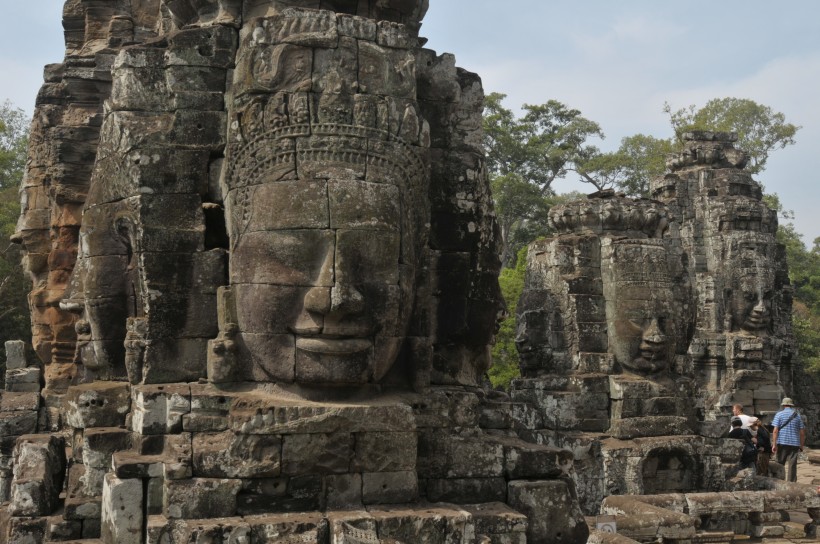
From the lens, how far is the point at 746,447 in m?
13.4

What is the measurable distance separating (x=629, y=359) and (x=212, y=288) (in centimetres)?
732

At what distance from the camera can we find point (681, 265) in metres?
12.9

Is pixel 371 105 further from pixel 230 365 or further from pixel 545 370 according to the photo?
pixel 545 370

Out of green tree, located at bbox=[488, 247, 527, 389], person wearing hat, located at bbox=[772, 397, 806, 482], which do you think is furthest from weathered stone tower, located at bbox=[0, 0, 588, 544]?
green tree, located at bbox=[488, 247, 527, 389]

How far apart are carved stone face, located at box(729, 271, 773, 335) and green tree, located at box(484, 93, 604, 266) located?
49.1ft

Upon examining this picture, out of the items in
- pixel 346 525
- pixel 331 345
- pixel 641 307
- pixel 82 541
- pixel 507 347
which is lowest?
pixel 82 541

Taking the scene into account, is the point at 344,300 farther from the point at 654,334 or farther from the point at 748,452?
the point at 748,452

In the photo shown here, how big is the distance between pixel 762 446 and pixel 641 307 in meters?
3.45

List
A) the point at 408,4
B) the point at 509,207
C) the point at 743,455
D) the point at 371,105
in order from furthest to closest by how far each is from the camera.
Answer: the point at 509,207 → the point at 743,455 → the point at 408,4 → the point at 371,105

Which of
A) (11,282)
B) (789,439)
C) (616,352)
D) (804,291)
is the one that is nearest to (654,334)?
(616,352)

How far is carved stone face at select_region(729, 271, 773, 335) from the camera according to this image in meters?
19.3

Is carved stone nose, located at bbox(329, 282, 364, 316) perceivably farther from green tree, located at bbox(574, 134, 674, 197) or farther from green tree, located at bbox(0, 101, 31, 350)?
green tree, located at bbox(574, 134, 674, 197)

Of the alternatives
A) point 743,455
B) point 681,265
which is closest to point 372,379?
point 681,265

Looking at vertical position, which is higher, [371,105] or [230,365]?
[371,105]
